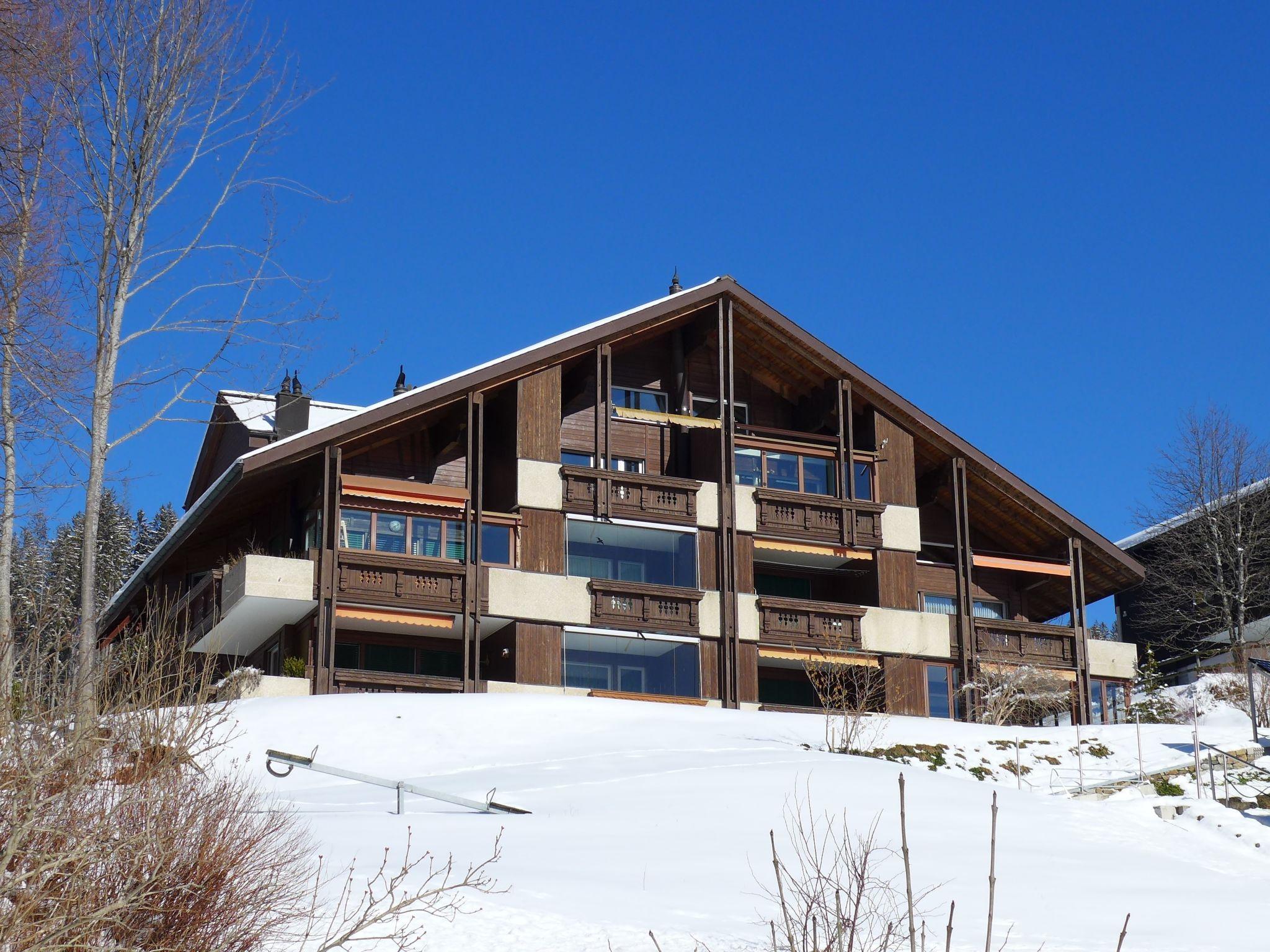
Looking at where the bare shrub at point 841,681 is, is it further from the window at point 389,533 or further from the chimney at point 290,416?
the chimney at point 290,416

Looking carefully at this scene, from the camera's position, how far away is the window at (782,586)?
38062 mm

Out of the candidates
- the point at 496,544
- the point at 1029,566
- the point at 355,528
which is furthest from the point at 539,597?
the point at 1029,566

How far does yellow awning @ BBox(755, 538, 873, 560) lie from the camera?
36.6 m

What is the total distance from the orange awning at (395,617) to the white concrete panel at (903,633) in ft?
32.3

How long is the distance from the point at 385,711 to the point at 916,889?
1335 cm

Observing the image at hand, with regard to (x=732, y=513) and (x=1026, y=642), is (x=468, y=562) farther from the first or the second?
(x=1026, y=642)

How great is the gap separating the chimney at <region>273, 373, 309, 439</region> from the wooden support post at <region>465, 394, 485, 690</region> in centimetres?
769

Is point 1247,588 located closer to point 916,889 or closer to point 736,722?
point 736,722

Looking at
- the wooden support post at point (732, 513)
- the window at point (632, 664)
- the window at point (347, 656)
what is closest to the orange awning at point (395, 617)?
the window at point (347, 656)

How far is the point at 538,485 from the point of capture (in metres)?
34.6

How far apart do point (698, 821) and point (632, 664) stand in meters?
16.4

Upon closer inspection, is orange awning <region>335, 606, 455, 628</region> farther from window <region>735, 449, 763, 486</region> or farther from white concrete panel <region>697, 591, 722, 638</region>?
window <region>735, 449, 763, 486</region>

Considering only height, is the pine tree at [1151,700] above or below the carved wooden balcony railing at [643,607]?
below

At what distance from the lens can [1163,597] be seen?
49.4m
